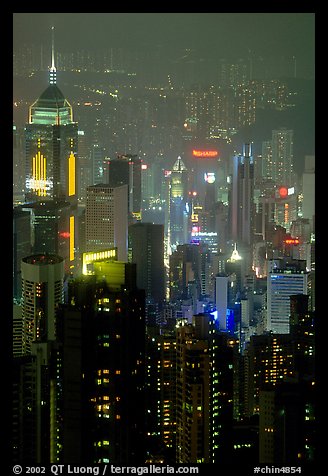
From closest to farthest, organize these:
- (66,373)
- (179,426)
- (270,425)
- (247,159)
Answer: (66,373) < (270,425) < (179,426) < (247,159)

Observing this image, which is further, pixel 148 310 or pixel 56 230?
pixel 56 230

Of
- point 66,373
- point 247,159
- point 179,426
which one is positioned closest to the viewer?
point 66,373

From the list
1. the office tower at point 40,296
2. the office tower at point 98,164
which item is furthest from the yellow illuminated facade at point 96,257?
the office tower at point 98,164

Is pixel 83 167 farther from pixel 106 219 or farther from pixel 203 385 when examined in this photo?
pixel 203 385

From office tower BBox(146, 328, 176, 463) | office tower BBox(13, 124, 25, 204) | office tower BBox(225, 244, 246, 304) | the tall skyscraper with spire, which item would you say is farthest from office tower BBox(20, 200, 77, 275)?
office tower BBox(225, 244, 246, 304)
